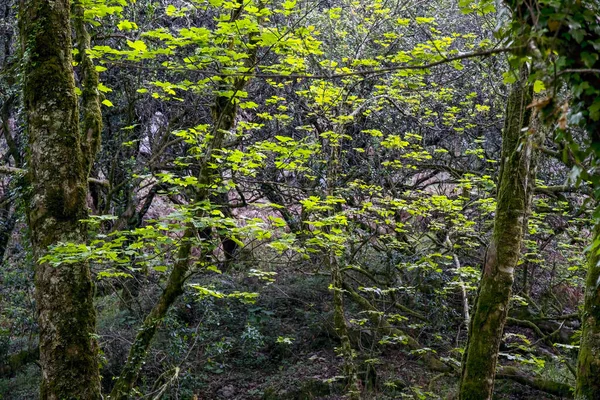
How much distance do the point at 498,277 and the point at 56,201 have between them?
2.94 meters

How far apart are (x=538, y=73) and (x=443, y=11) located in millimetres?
8240

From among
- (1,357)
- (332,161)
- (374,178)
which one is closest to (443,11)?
(374,178)

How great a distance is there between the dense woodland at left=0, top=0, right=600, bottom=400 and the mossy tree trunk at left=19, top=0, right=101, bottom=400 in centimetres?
1

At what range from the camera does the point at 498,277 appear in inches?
143

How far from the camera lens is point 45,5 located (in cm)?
341

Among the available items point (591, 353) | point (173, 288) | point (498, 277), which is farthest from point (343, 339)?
point (591, 353)

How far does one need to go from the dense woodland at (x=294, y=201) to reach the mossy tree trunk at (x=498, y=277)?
0.05ft

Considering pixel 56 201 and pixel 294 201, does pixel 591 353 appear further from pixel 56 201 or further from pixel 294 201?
pixel 294 201

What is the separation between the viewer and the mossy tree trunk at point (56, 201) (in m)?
3.23

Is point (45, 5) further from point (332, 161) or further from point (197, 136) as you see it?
point (332, 161)

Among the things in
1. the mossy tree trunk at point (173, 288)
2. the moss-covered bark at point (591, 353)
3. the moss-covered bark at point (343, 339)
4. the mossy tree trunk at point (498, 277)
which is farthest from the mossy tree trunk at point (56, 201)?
the moss-covered bark at point (343, 339)

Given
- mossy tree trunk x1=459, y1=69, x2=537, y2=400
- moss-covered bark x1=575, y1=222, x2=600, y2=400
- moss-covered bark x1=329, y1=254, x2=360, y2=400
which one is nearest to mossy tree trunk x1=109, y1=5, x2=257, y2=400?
moss-covered bark x1=329, y1=254, x2=360, y2=400

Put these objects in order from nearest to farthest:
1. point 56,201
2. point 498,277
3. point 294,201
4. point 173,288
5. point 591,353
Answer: point 56,201
point 591,353
point 498,277
point 173,288
point 294,201

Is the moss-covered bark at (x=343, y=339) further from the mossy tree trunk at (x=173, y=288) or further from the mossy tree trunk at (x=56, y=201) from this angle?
the mossy tree trunk at (x=56, y=201)
